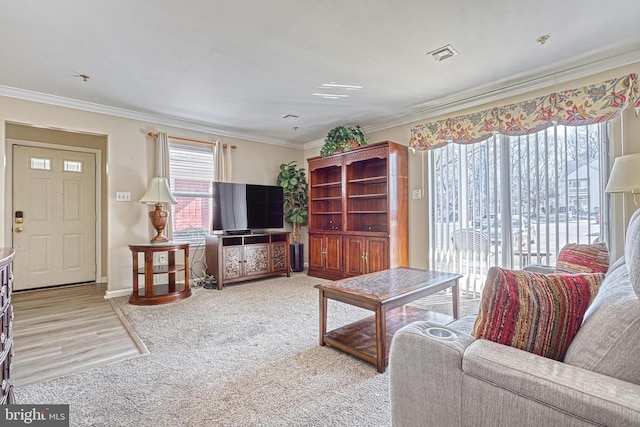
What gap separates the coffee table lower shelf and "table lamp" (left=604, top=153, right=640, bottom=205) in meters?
1.64

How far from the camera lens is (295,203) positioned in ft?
18.5

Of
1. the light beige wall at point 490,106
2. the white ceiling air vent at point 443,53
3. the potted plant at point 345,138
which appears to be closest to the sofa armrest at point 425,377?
the white ceiling air vent at point 443,53

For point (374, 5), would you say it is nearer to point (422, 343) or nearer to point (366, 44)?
point (366, 44)

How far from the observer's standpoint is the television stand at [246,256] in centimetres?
431

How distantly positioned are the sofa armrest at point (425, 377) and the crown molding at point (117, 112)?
447cm

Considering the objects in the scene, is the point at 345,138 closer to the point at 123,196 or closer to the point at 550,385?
the point at 123,196

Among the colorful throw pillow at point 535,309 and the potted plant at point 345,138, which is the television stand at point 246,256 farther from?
the colorful throw pillow at point 535,309

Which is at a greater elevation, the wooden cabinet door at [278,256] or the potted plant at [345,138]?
the potted plant at [345,138]

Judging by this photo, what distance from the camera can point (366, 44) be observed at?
99.2 inches

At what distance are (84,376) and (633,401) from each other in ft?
8.65

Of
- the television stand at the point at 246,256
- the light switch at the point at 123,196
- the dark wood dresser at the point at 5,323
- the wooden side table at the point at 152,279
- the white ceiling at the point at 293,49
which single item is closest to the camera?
the dark wood dresser at the point at 5,323

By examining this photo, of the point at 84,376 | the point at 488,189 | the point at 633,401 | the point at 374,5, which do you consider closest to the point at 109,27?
the point at 374,5

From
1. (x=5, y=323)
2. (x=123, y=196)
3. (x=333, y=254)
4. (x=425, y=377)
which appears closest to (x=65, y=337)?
(x=5, y=323)

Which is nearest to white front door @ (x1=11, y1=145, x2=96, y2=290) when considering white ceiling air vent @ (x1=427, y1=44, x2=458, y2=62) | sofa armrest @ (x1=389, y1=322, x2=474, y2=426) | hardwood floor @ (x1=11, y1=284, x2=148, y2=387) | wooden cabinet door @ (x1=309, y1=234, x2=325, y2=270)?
hardwood floor @ (x1=11, y1=284, x2=148, y2=387)
